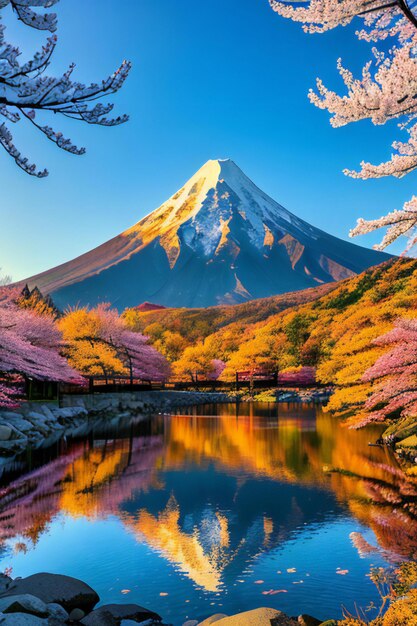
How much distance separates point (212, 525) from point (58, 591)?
180 inches

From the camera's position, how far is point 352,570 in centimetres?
858

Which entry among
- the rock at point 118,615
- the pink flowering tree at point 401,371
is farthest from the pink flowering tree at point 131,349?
the rock at point 118,615

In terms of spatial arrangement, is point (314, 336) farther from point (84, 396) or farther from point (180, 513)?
point (180, 513)

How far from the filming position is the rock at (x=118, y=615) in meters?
6.39

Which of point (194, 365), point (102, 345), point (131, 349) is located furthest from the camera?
point (194, 365)

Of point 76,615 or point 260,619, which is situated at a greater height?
point 260,619

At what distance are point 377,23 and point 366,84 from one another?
1337 millimetres

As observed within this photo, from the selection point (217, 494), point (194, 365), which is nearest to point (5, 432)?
point (217, 494)

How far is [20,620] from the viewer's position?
18.2 ft

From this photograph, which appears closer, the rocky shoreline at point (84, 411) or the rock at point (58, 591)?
the rock at point (58, 591)

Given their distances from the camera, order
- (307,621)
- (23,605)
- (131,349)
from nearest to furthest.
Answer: (23,605) < (307,621) < (131,349)

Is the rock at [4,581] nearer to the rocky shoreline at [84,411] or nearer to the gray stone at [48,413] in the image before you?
the rocky shoreline at [84,411]

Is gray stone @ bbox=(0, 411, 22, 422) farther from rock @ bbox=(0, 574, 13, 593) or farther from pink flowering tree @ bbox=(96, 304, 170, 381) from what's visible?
pink flowering tree @ bbox=(96, 304, 170, 381)

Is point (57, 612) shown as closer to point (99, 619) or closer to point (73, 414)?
point (99, 619)
